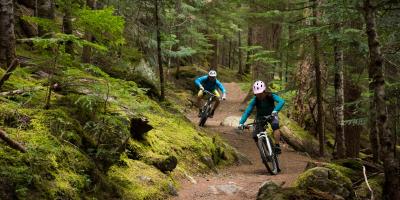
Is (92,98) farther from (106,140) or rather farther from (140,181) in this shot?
(140,181)

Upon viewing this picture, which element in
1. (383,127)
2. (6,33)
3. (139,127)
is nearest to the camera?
(383,127)

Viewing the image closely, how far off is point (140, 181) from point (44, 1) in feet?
24.2

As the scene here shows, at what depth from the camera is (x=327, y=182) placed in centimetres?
683

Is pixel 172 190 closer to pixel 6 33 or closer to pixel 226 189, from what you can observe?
pixel 226 189

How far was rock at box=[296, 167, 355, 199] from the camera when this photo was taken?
674cm

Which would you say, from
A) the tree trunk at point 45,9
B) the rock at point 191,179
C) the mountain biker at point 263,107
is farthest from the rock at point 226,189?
the tree trunk at point 45,9

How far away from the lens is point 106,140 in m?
6.50

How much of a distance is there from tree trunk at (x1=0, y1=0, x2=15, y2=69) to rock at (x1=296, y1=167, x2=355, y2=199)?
19.6ft

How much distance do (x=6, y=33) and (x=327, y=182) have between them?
6.59 metres

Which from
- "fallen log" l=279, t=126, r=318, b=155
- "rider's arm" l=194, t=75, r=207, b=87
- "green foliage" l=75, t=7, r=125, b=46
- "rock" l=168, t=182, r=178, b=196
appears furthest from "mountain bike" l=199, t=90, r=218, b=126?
"green foliage" l=75, t=7, r=125, b=46

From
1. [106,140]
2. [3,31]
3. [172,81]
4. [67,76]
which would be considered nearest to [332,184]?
[106,140]

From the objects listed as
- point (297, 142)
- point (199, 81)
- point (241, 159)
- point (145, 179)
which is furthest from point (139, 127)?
point (297, 142)

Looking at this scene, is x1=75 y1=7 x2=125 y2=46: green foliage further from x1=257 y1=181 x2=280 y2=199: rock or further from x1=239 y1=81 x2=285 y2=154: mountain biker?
x1=239 y1=81 x2=285 y2=154: mountain biker

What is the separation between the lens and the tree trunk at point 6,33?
7684 millimetres
